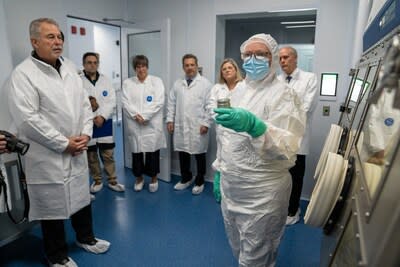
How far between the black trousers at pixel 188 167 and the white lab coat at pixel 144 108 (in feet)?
1.24

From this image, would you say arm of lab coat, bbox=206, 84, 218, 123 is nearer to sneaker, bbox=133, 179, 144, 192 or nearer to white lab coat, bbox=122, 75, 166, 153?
white lab coat, bbox=122, 75, 166, 153

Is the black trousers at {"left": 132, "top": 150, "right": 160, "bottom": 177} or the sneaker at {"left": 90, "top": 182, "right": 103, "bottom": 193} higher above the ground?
the black trousers at {"left": 132, "top": 150, "right": 160, "bottom": 177}

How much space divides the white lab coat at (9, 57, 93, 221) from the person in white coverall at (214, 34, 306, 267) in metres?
1.02

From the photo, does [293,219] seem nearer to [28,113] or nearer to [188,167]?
[188,167]

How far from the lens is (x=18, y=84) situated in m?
1.60

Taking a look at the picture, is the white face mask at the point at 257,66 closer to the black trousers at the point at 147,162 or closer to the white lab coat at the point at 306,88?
the white lab coat at the point at 306,88

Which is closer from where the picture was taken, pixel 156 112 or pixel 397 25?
pixel 397 25

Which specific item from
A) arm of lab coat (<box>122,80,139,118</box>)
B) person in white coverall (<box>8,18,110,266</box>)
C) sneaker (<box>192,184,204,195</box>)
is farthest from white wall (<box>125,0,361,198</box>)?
person in white coverall (<box>8,18,110,266</box>)

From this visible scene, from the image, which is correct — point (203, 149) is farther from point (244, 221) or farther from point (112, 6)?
point (112, 6)

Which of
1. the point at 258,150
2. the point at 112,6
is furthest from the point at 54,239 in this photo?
the point at 112,6

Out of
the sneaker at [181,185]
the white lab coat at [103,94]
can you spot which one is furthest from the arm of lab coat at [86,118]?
the sneaker at [181,185]

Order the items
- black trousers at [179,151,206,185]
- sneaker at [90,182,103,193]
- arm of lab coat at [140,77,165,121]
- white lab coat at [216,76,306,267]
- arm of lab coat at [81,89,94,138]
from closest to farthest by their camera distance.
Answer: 1. white lab coat at [216,76,306,267]
2. arm of lab coat at [81,89,94,138]
3. arm of lab coat at [140,77,165,121]
4. sneaker at [90,182,103,193]
5. black trousers at [179,151,206,185]

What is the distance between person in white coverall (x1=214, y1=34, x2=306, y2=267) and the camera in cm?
128

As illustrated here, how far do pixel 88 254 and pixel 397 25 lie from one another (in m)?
2.21
